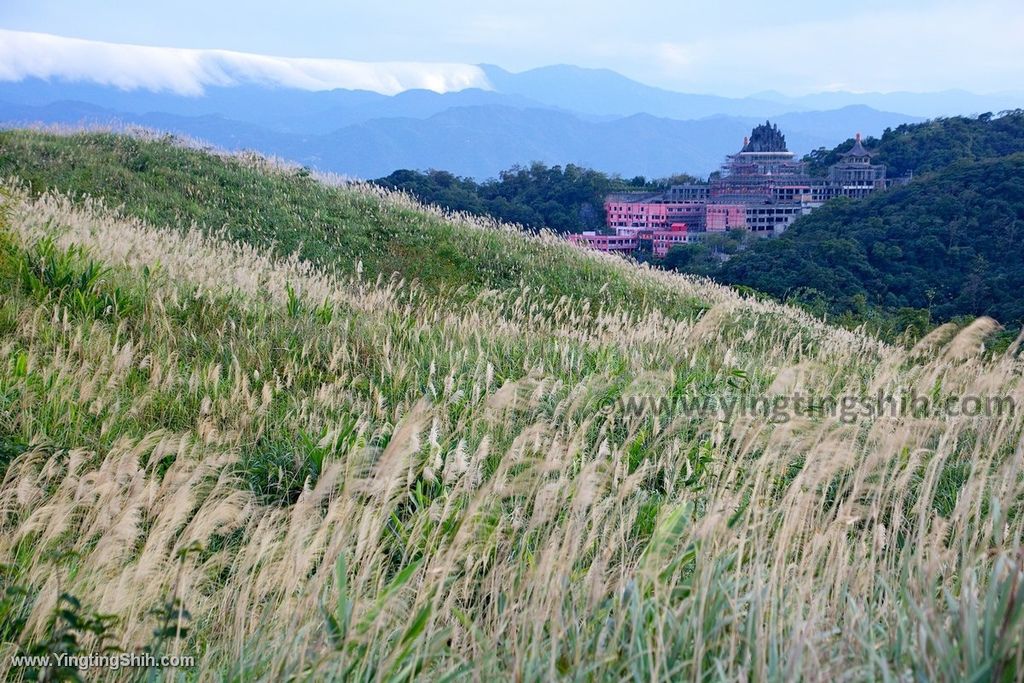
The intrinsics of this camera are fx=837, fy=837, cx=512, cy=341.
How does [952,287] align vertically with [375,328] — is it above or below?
below

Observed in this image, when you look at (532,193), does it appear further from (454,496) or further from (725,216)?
(454,496)

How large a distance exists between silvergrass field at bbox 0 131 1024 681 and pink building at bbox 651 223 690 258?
5251 cm

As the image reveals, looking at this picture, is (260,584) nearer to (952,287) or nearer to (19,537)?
(19,537)

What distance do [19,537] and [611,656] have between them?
212 cm

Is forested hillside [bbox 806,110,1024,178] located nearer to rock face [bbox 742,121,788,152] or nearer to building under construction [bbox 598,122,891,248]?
building under construction [bbox 598,122,891,248]

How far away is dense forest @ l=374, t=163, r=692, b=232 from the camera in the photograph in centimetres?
4506

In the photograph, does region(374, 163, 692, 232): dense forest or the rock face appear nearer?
region(374, 163, 692, 232): dense forest

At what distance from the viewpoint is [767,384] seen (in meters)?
5.58

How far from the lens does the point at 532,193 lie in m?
55.6

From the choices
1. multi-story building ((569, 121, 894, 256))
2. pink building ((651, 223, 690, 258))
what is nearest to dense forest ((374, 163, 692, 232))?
multi-story building ((569, 121, 894, 256))

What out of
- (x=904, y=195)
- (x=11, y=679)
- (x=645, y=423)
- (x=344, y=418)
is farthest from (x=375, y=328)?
(x=904, y=195)

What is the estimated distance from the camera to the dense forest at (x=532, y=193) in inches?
1774

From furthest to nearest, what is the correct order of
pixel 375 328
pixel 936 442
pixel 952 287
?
pixel 952 287 → pixel 375 328 → pixel 936 442

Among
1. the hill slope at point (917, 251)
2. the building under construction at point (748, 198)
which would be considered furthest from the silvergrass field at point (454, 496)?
the building under construction at point (748, 198)
